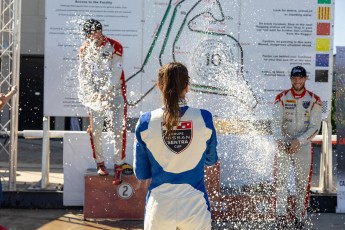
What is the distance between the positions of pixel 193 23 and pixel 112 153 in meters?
1.92

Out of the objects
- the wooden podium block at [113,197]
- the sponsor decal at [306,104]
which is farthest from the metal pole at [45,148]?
the sponsor decal at [306,104]

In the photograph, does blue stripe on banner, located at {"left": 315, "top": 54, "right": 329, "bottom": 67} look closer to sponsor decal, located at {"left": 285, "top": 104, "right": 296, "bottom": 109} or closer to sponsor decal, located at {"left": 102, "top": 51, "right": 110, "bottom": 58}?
sponsor decal, located at {"left": 285, "top": 104, "right": 296, "bottom": 109}

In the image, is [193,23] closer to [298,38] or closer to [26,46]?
[298,38]

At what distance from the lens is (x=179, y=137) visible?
3312mm

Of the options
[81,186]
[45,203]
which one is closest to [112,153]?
[81,186]

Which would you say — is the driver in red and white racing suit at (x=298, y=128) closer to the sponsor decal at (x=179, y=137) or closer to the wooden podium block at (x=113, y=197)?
the wooden podium block at (x=113, y=197)

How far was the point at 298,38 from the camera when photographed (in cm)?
757

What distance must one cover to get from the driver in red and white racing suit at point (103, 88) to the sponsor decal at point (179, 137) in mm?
3552

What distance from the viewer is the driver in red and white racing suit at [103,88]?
22.6 feet

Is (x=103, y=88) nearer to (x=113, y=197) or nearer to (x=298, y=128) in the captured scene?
(x=113, y=197)

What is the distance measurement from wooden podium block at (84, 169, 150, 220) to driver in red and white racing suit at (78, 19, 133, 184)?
0.11 m

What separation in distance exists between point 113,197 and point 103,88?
1.27 meters

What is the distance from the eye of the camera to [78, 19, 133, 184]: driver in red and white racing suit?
22.6 feet

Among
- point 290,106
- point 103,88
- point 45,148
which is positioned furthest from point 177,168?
point 45,148
